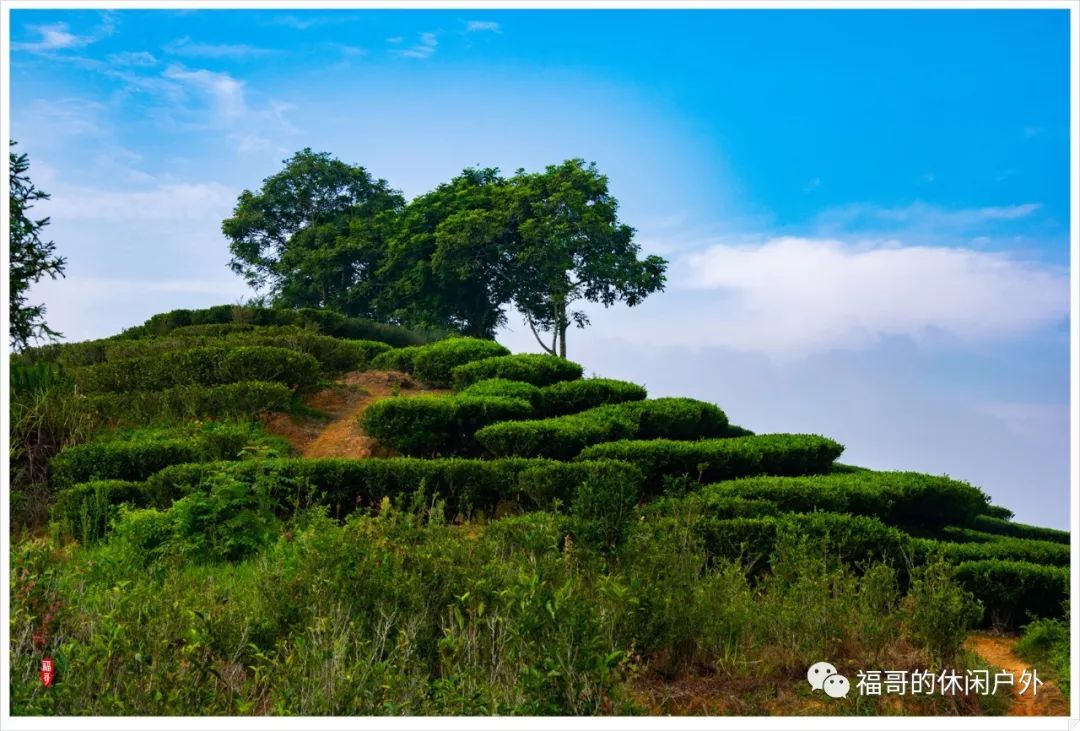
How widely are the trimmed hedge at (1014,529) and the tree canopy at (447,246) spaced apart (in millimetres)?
11359

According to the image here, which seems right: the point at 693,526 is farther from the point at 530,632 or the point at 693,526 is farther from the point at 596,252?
the point at 596,252

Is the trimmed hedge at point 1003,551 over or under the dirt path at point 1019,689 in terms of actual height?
over

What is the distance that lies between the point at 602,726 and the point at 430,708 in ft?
3.07

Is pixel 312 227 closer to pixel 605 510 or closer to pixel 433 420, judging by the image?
pixel 433 420

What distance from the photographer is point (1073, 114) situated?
5.02 meters

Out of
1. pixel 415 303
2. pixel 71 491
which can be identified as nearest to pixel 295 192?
pixel 415 303

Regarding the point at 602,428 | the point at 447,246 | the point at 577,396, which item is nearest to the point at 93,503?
the point at 602,428

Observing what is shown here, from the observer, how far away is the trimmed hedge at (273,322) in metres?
19.3

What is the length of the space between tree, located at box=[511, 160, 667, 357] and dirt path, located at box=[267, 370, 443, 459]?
30.7 ft

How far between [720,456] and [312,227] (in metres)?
20.4

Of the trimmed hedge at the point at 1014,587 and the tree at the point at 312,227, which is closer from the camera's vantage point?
the trimmed hedge at the point at 1014,587

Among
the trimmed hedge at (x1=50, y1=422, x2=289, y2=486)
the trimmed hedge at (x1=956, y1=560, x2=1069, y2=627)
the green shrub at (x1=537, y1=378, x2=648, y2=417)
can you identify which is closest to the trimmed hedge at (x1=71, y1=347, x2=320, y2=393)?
the trimmed hedge at (x1=50, y1=422, x2=289, y2=486)

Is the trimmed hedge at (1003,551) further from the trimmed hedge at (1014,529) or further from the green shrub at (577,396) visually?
the green shrub at (577,396)

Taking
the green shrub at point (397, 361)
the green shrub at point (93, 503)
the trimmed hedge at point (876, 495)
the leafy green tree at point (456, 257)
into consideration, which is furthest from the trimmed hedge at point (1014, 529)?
the leafy green tree at point (456, 257)
